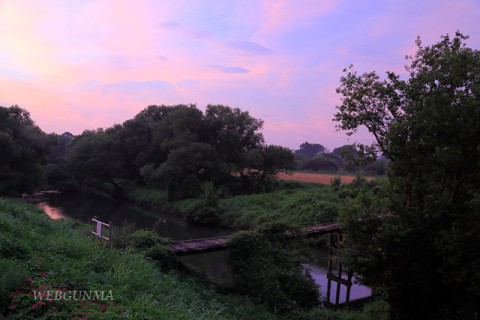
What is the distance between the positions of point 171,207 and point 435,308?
104ft

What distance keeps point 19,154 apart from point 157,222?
46.9 feet

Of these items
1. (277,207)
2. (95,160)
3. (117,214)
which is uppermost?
(95,160)

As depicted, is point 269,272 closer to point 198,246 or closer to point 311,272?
point 198,246

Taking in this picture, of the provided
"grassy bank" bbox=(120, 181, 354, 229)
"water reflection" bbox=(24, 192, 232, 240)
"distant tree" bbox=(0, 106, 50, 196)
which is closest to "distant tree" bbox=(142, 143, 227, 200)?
"grassy bank" bbox=(120, 181, 354, 229)

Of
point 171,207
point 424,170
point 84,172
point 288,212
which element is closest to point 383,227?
point 424,170

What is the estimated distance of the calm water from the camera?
19.8m

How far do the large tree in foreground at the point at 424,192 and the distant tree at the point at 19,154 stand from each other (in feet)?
106

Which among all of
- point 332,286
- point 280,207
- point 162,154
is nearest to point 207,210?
point 280,207

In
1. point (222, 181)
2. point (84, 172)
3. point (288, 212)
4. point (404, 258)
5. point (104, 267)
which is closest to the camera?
point (104, 267)

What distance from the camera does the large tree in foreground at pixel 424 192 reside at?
10.3 m

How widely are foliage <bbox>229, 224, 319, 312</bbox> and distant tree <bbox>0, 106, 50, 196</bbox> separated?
91.8 ft

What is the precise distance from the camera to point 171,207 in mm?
41375

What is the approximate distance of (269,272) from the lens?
47.0 feet

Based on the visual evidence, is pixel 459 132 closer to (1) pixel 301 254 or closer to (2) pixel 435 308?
(2) pixel 435 308
